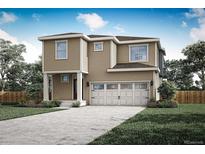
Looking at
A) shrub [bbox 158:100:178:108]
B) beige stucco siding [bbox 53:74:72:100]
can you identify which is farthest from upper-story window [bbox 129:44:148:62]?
beige stucco siding [bbox 53:74:72:100]

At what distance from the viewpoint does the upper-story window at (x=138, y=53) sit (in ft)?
59.2

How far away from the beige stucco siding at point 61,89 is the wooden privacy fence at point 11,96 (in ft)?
9.48

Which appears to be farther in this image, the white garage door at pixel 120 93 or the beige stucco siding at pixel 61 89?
the beige stucco siding at pixel 61 89

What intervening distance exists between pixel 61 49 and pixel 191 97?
9371 mm

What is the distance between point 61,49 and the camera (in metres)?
17.3

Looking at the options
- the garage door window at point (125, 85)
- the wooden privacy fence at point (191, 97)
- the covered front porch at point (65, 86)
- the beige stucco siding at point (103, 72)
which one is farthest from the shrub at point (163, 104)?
the covered front porch at point (65, 86)

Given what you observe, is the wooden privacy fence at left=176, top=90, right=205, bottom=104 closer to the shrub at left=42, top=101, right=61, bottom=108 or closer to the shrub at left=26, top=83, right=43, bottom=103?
the shrub at left=42, top=101, right=61, bottom=108

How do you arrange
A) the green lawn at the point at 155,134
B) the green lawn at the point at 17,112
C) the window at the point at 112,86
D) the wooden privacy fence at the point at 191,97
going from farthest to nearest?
the wooden privacy fence at the point at 191,97, the window at the point at 112,86, the green lawn at the point at 17,112, the green lawn at the point at 155,134

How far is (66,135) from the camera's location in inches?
268

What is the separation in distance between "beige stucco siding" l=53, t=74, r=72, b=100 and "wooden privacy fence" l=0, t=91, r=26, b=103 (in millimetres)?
2889

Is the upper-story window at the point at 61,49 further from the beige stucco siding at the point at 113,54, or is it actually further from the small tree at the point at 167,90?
the small tree at the point at 167,90

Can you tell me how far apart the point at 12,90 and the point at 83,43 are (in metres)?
7.41

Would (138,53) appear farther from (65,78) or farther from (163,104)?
(65,78)

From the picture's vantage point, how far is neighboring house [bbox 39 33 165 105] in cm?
1686
